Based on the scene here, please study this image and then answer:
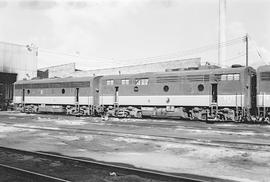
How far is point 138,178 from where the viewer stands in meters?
7.50

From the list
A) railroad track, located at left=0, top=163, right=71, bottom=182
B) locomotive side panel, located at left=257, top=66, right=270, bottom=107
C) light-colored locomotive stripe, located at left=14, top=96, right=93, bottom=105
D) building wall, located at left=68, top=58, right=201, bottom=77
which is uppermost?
building wall, located at left=68, top=58, right=201, bottom=77

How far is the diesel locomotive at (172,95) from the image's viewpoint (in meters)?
20.7

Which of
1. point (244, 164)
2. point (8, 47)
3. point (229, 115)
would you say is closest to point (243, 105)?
point (229, 115)

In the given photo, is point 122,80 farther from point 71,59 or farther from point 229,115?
point 71,59

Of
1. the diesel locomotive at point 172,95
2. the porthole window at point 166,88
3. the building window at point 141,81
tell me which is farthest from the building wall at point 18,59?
the porthole window at point 166,88

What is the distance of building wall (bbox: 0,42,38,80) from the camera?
49906mm

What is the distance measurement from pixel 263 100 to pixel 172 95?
650 cm

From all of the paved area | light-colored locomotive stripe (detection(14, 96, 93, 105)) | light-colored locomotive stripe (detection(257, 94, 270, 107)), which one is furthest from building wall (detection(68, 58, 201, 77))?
the paved area

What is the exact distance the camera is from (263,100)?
2022 centimetres

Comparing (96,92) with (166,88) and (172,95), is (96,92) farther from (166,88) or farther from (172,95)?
(172,95)

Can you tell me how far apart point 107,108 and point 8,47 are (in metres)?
30.3

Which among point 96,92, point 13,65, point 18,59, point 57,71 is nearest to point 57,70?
point 57,71

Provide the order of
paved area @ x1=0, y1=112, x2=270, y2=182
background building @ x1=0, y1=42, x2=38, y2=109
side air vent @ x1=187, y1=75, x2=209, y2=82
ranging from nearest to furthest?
paved area @ x1=0, y1=112, x2=270, y2=182, side air vent @ x1=187, y1=75, x2=209, y2=82, background building @ x1=0, y1=42, x2=38, y2=109

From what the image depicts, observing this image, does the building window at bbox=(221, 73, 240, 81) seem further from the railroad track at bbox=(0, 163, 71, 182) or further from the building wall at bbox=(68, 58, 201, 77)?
the building wall at bbox=(68, 58, 201, 77)
